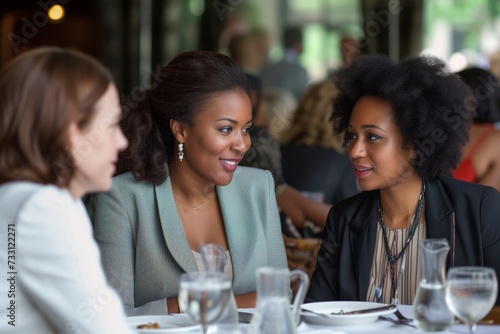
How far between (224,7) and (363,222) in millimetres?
6804

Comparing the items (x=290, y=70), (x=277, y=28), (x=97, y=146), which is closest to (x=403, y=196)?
(x=97, y=146)

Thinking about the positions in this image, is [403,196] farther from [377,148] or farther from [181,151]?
[181,151]

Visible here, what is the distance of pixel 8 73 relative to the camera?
1720mm

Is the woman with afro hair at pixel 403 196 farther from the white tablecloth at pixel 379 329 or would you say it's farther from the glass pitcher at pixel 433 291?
the glass pitcher at pixel 433 291

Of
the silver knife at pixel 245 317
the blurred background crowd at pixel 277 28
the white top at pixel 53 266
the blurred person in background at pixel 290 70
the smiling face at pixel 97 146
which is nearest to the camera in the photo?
the white top at pixel 53 266

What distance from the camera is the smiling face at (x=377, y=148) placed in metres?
2.85

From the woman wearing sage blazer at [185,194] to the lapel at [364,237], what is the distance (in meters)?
0.34

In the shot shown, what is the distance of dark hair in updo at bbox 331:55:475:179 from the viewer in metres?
2.91

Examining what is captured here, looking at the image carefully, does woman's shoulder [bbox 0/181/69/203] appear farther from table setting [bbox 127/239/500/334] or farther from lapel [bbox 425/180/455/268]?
lapel [bbox 425/180/455/268]

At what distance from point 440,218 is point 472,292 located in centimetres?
92

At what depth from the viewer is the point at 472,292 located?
1.89 m

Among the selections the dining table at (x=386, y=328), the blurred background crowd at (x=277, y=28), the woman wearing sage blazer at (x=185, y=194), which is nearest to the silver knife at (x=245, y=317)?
the dining table at (x=386, y=328)

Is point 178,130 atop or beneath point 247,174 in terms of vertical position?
atop

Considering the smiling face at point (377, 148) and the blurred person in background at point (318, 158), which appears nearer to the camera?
the smiling face at point (377, 148)
